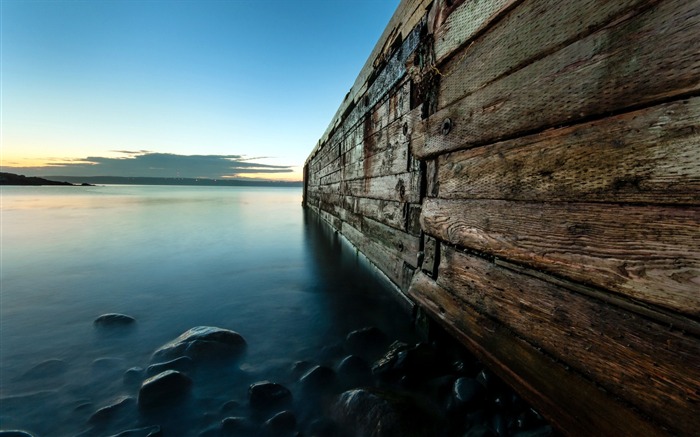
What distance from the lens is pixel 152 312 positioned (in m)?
3.46

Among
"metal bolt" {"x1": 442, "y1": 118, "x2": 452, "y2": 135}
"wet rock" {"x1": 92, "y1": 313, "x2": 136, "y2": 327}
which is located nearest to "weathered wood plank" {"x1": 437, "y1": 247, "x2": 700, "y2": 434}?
"metal bolt" {"x1": 442, "y1": 118, "x2": 452, "y2": 135}

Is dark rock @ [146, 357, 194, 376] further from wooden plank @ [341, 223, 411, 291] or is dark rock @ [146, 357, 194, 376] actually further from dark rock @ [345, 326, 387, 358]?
wooden plank @ [341, 223, 411, 291]

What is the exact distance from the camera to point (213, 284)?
4621 mm

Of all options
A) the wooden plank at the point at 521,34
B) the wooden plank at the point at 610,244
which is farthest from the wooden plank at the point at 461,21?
the wooden plank at the point at 610,244

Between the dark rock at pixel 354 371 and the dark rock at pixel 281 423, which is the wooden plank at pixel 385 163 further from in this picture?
the dark rock at pixel 281 423

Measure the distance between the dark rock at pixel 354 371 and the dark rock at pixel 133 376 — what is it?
1.44 m

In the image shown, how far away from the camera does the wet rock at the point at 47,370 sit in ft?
7.30

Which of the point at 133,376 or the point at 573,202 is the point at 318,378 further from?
the point at 573,202

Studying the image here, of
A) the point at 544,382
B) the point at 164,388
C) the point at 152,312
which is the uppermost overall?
the point at 544,382

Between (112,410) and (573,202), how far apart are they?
272 centimetres

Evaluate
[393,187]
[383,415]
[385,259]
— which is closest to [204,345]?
[383,415]

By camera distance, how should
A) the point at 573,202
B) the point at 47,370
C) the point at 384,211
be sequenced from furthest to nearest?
the point at 384,211
the point at 47,370
the point at 573,202

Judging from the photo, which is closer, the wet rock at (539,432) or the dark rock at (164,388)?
the wet rock at (539,432)

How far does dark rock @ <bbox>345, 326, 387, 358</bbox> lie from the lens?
2615 mm
